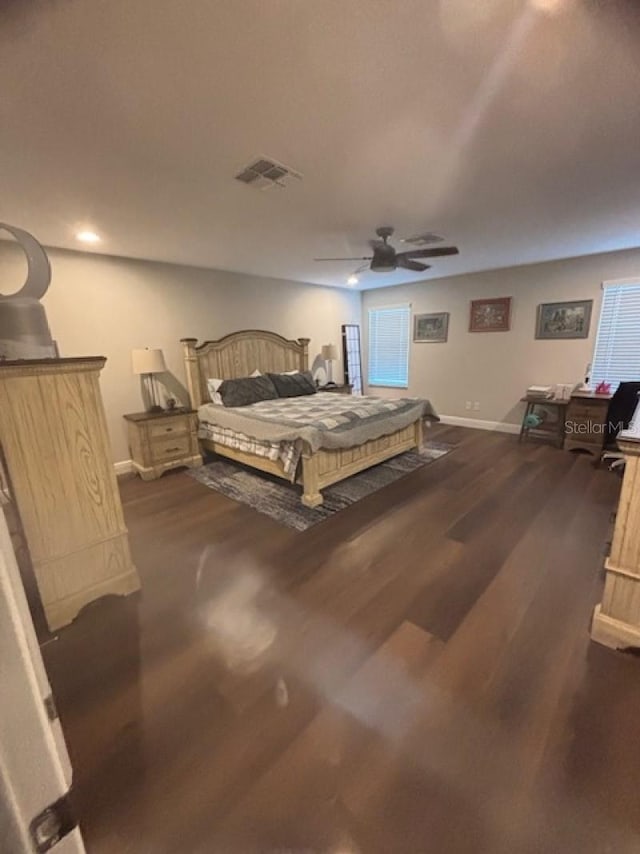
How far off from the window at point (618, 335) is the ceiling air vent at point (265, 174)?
13.7 feet

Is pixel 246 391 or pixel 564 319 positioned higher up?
pixel 564 319

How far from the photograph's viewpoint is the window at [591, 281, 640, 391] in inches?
166

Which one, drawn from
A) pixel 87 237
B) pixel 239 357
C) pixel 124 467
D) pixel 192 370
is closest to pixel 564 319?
pixel 239 357

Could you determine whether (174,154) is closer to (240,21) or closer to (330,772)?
(240,21)

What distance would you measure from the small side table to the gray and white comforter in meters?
1.41

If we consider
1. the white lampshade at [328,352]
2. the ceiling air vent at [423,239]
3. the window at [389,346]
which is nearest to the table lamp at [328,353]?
the white lampshade at [328,352]

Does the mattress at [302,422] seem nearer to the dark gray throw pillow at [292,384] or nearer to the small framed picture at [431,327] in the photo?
the dark gray throw pillow at [292,384]

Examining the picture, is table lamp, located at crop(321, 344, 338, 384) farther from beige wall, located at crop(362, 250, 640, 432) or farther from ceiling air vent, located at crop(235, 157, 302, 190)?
ceiling air vent, located at crop(235, 157, 302, 190)

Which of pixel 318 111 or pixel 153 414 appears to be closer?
pixel 318 111

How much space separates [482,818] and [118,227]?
13.1 ft

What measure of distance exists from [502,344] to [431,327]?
117 cm

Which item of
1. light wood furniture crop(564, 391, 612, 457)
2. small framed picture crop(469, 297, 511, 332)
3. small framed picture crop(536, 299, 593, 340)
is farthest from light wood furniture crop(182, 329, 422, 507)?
small framed picture crop(536, 299, 593, 340)

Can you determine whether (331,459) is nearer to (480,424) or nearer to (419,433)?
(419,433)

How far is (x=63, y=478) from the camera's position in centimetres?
187
